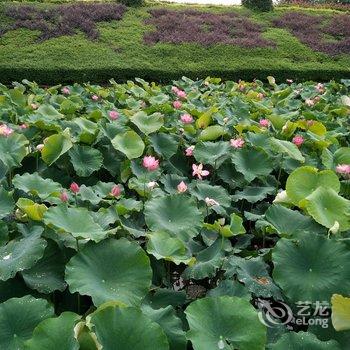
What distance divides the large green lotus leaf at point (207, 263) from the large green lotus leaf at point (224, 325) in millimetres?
206

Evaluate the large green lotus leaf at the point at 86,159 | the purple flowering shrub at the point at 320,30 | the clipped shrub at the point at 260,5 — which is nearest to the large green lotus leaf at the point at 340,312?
the large green lotus leaf at the point at 86,159

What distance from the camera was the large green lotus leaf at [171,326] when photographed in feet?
3.46

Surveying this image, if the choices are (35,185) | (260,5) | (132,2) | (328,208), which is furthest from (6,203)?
(260,5)

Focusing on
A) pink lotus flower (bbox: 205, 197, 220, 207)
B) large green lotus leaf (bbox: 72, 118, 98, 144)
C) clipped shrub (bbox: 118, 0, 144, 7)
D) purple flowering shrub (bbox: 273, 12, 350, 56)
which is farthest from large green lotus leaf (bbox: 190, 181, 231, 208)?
clipped shrub (bbox: 118, 0, 144, 7)

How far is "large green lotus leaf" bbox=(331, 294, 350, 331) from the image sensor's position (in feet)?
3.43

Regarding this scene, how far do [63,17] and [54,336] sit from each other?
9734 mm

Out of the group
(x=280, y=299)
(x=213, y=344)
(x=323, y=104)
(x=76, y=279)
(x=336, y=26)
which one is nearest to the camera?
(x=213, y=344)

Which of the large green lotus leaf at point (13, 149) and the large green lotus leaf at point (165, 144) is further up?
the large green lotus leaf at point (13, 149)

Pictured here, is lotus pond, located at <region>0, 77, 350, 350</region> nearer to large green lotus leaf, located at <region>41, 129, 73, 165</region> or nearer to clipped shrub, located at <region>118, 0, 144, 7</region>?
large green lotus leaf, located at <region>41, 129, 73, 165</region>

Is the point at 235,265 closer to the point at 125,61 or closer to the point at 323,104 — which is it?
the point at 323,104

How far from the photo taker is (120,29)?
9.83 metres

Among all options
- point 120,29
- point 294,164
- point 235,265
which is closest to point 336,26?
point 120,29

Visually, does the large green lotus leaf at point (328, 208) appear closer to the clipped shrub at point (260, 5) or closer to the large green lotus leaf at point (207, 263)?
the large green lotus leaf at point (207, 263)

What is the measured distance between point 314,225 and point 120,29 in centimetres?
904
